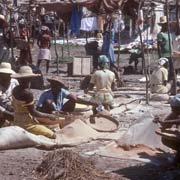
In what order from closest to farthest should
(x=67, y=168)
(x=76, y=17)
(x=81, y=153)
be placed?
1. (x=67, y=168)
2. (x=81, y=153)
3. (x=76, y=17)

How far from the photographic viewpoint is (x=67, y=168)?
705 centimetres

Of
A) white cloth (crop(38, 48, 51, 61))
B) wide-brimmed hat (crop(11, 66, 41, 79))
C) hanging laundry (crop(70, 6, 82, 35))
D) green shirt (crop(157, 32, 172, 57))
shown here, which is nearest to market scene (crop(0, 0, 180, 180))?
wide-brimmed hat (crop(11, 66, 41, 79))

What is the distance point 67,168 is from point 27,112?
184cm

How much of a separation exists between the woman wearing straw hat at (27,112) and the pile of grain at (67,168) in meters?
1.50

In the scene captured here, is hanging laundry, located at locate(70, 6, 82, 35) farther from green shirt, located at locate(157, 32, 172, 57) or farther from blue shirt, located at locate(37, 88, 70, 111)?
blue shirt, located at locate(37, 88, 70, 111)

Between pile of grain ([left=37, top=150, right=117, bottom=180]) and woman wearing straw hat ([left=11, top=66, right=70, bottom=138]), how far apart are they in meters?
1.50

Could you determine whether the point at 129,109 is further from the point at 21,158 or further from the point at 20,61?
the point at 20,61

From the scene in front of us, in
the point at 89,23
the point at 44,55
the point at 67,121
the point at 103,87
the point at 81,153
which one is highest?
the point at 89,23

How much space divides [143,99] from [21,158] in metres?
5.62

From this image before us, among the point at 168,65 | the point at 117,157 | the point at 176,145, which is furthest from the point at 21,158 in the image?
the point at 168,65

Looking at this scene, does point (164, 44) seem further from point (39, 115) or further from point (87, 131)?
point (39, 115)

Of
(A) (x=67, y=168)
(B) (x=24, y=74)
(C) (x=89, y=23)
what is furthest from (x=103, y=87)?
(C) (x=89, y=23)

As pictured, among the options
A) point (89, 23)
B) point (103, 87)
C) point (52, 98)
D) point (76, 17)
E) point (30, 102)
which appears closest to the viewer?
point (30, 102)

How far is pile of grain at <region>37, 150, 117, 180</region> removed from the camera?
6.96 meters
